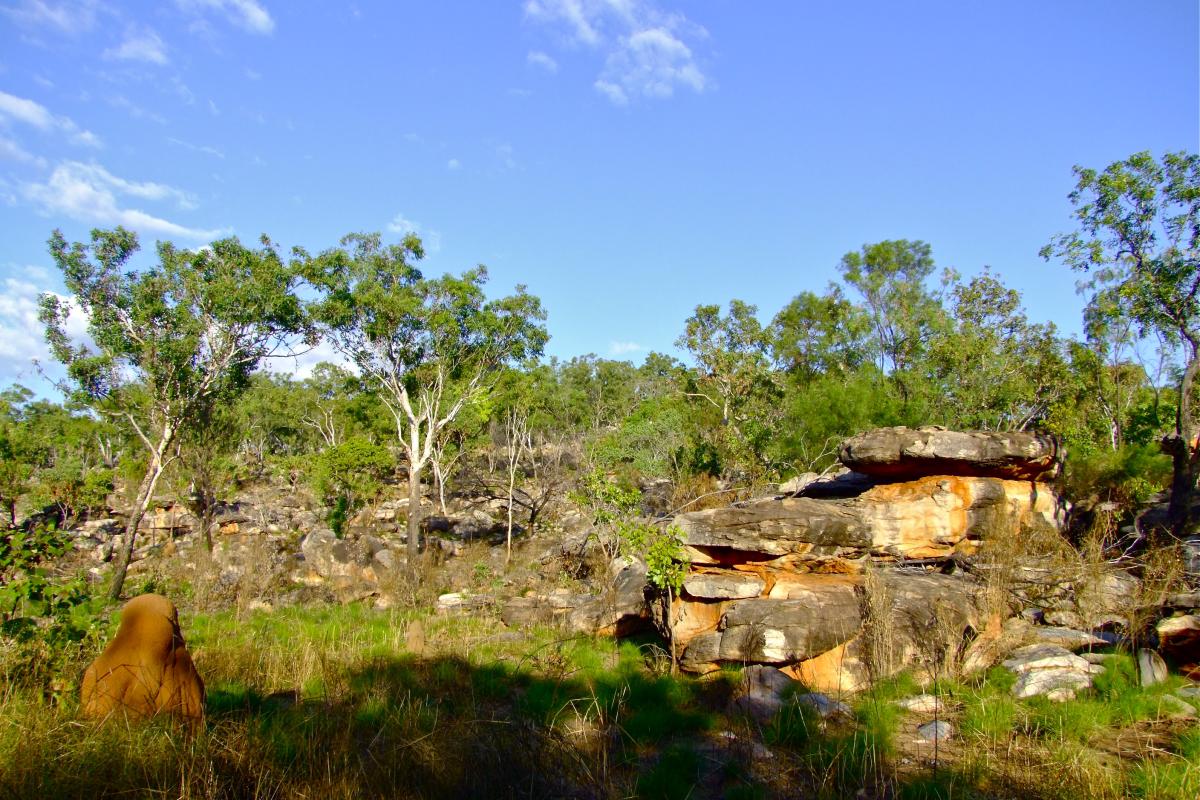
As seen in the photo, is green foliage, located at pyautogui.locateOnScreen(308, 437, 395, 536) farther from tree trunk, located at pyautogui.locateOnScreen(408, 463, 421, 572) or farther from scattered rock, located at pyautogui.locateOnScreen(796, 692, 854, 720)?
scattered rock, located at pyautogui.locateOnScreen(796, 692, 854, 720)

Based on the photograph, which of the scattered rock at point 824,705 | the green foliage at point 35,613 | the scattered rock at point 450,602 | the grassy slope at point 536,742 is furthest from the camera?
the scattered rock at point 450,602

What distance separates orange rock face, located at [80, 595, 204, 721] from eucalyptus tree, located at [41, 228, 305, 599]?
39.6 feet

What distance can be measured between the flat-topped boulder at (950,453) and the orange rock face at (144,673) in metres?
7.92

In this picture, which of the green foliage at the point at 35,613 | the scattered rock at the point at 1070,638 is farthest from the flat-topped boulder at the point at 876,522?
the green foliage at the point at 35,613

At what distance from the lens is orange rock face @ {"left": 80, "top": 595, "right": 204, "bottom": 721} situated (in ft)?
13.8

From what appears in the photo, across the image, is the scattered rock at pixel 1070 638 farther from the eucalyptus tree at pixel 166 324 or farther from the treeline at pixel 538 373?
the eucalyptus tree at pixel 166 324

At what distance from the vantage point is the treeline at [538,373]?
487 inches

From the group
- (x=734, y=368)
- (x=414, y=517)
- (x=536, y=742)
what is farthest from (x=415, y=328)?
(x=536, y=742)

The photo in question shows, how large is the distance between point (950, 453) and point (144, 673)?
28.9ft

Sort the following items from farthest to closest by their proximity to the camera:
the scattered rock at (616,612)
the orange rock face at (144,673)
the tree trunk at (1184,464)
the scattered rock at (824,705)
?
the scattered rock at (616,612) < the tree trunk at (1184,464) < the scattered rock at (824,705) < the orange rock face at (144,673)

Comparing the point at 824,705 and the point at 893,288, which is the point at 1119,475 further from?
the point at 893,288

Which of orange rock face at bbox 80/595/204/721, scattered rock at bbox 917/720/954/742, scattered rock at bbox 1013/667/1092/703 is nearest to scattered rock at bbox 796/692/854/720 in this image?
scattered rock at bbox 917/720/954/742

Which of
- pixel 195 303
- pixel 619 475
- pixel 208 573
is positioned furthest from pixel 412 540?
pixel 195 303

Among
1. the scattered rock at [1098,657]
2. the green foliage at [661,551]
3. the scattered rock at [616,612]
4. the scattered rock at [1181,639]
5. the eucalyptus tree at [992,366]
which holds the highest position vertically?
the eucalyptus tree at [992,366]
